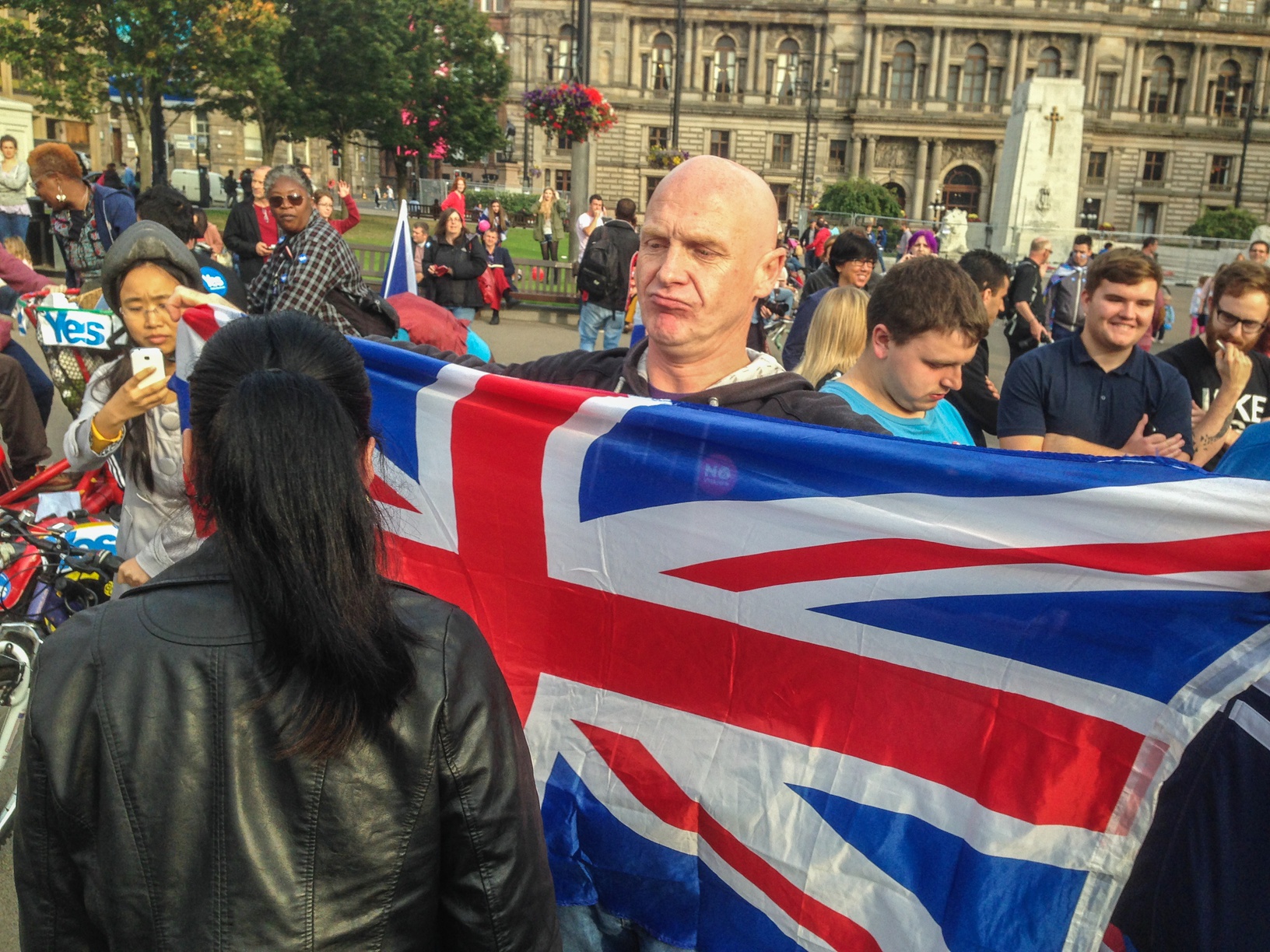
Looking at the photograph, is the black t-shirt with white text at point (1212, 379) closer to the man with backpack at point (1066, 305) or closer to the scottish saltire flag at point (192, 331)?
the scottish saltire flag at point (192, 331)

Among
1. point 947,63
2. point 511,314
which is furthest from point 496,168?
point 511,314

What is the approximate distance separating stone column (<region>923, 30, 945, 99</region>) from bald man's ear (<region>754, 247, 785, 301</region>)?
73060 mm

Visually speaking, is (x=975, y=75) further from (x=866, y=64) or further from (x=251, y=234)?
(x=251, y=234)

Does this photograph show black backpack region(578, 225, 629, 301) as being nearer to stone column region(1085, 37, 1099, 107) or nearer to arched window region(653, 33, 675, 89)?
arched window region(653, 33, 675, 89)

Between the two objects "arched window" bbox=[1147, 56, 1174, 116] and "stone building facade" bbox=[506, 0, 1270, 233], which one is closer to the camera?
"stone building facade" bbox=[506, 0, 1270, 233]

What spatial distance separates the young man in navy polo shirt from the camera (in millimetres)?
3756

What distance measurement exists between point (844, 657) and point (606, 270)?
8.71 meters

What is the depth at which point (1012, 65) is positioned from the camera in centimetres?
6856

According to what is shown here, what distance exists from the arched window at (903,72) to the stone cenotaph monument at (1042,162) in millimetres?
44916

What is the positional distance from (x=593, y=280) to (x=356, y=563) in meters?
9.39

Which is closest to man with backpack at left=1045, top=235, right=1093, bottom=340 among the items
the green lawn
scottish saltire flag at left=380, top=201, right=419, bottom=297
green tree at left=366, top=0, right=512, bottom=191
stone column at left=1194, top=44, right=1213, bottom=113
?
scottish saltire flag at left=380, top=201, right=419, bottom=297

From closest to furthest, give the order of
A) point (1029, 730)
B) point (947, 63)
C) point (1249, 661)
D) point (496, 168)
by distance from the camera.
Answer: point (1249, 661), point (1029, 730), point (947, 63), point (496, 168)

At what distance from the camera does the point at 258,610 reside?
1.21 meters

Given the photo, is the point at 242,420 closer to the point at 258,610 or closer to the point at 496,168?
the point at 258,610
